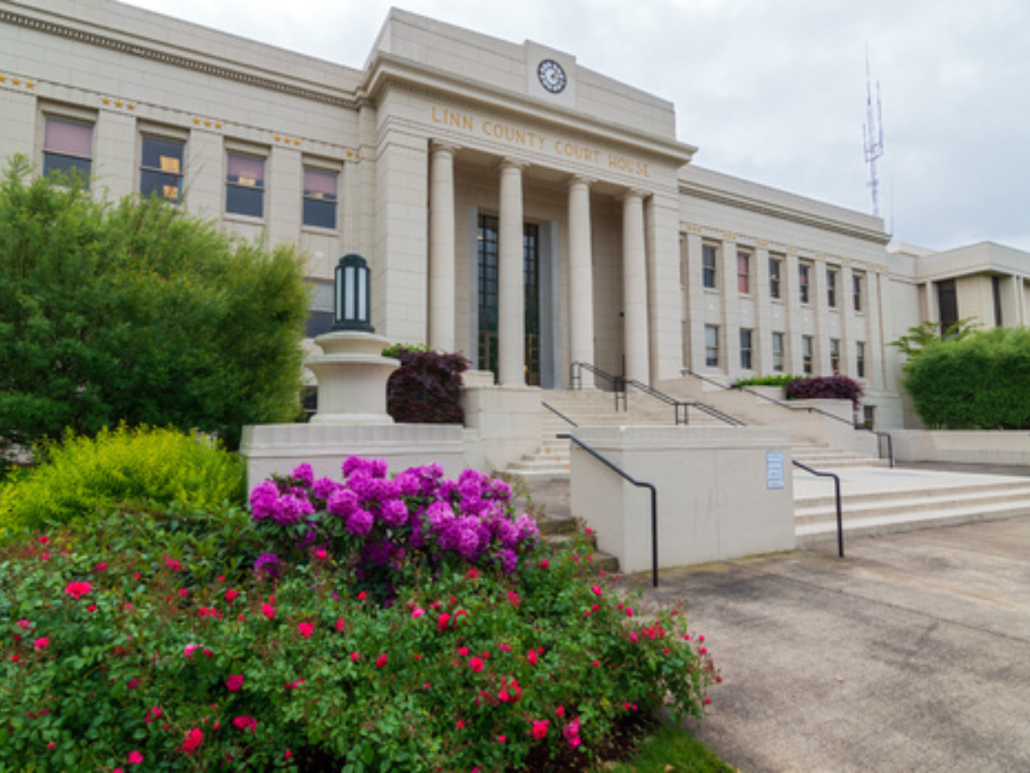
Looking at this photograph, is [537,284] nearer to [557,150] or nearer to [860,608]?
[557,150]

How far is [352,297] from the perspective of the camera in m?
6.72

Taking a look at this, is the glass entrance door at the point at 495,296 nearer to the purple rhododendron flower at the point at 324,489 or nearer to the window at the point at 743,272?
the window at the point at 743,272

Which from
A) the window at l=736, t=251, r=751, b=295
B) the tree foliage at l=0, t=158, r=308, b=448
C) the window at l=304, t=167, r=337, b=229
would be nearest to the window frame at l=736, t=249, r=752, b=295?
the window at l=736, t=251, r=751, b=295

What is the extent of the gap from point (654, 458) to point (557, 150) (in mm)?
16573

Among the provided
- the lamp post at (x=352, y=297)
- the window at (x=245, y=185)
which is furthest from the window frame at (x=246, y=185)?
the lamp post at (x=352, y=297)

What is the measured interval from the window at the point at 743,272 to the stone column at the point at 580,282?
11.0m

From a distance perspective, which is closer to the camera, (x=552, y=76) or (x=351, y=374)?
(x=351, y=374)

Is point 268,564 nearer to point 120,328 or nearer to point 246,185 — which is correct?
point 120,328

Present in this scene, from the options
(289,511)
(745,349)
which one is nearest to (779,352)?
(745,349)

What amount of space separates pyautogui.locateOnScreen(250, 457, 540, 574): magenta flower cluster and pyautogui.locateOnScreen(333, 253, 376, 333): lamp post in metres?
2.79

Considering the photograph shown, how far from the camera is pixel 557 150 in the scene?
66.2 ft

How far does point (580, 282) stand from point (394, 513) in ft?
56.9

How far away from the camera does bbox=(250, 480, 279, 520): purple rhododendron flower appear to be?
145 inches

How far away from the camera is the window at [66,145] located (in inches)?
608
